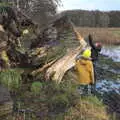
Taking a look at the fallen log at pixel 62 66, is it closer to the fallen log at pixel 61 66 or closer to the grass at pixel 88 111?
the fallen log at pixel 61 66

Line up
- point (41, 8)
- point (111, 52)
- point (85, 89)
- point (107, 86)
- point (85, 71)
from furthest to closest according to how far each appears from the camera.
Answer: point (111, 52)
point (41, 8)
point (107, 86)
point (85, 89)
point (85, 71)

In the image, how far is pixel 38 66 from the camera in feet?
39.8

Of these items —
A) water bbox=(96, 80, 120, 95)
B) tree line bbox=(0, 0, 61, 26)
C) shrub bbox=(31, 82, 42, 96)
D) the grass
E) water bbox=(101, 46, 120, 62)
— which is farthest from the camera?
water bbox=(101, 46, 120, 62)

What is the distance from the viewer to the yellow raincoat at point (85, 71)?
13305 millimetres

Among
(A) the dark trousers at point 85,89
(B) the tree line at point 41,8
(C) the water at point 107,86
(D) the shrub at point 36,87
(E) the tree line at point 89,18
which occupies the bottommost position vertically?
(E) the tree line at point 89,18

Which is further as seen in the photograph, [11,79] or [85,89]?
[85,89]

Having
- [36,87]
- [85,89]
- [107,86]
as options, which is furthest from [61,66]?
[107,86]

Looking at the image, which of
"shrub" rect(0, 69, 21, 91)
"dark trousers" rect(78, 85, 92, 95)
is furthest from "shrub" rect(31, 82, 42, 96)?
"dark trousers" rect(78, 85, 92, 95)

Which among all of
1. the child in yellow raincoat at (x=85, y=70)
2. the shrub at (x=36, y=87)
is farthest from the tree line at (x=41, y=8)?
the shrub at (x=36, y=87)

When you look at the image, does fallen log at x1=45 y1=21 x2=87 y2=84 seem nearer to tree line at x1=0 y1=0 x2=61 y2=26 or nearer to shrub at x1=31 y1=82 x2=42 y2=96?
shrub at x1=31 y1=82 x2=42 y2=96

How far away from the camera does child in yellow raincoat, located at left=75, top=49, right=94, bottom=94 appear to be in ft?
43.7

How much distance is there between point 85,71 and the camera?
1335cm

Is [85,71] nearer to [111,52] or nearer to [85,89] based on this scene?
[85,89]

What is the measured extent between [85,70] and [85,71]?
→ 3 cm
